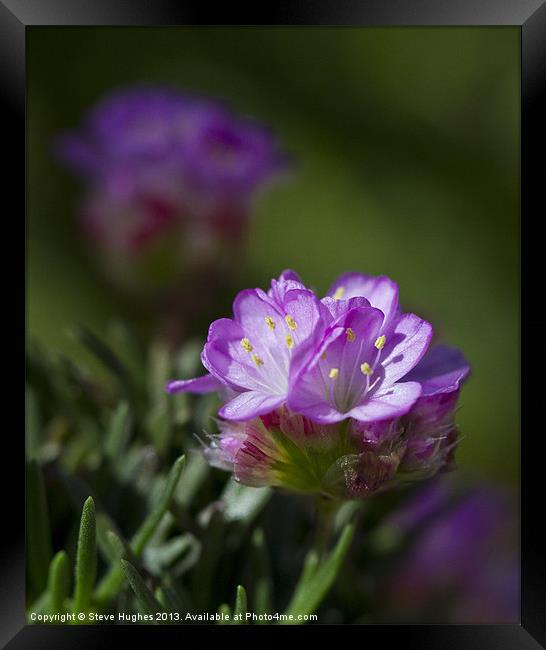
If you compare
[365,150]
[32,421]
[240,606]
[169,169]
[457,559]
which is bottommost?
[457,559]

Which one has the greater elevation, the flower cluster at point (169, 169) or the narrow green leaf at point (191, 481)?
the flower cluster at point (169, 169)

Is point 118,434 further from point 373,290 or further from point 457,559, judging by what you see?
point 457,559

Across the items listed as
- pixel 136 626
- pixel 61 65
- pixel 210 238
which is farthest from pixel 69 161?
pixel 136 626

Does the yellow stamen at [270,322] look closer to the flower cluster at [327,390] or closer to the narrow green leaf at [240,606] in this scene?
the flower cluster at [327,390]

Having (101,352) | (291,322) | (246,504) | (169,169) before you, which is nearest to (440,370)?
(291,322)

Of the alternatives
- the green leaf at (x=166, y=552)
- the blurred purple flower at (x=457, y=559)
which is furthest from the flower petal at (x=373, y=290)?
the blurred purple flower at (x=457, y=559)

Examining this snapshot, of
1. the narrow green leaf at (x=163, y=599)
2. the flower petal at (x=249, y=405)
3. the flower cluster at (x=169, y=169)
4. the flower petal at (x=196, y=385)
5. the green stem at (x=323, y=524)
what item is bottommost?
the narrow green leaf at (x=163, y=599)

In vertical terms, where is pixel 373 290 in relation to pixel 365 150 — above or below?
below
